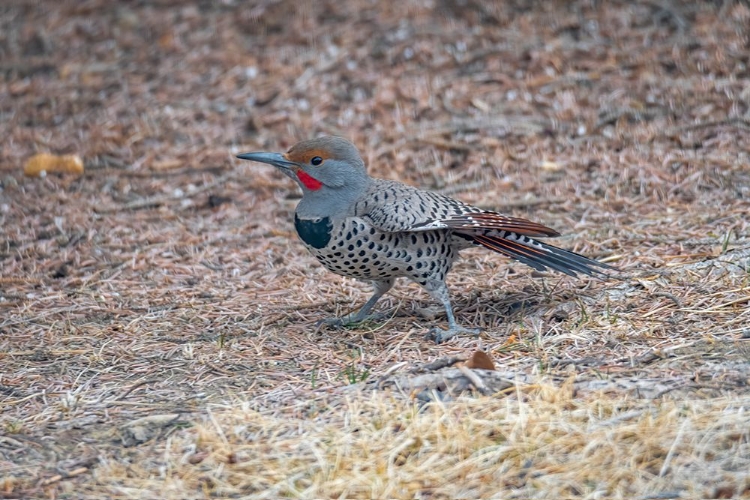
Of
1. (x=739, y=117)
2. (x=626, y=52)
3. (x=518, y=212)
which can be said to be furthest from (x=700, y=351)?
(x=626, y=52)

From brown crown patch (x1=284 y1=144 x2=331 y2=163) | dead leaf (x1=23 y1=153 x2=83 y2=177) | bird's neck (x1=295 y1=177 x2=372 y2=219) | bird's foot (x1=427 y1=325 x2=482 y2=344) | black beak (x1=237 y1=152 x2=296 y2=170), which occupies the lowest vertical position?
dead leaf (x1=23 y1=153 x2=83 y2=177)

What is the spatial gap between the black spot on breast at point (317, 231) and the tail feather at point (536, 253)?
66 centimetres

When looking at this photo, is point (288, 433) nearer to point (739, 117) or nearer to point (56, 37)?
point (739, 117)

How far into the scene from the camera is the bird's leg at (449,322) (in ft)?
13.7

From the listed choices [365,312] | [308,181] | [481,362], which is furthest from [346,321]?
A: [481,362]

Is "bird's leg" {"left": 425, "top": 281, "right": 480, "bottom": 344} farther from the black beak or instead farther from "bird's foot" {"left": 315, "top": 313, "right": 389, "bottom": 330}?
the black beak

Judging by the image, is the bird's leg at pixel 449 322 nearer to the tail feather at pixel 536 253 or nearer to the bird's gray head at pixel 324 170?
the tail feather at pixel 536 253

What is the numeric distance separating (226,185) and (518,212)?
1.99 metres

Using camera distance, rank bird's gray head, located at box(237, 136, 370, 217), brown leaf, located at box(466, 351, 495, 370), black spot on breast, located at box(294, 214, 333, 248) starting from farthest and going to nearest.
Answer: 1. bird's gray head, located at box(237, 136, 370, 217)
2. black spot on breast, located at box(294, 214, 333, 248)
3. brown leaf, located at box(466, 351, 495, 370)

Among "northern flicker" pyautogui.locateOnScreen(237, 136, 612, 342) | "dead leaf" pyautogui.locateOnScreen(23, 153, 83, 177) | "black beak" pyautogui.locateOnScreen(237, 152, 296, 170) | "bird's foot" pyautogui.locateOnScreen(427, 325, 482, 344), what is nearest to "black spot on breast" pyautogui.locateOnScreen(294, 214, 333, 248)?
"northern flicker" pyautogui.locateOnScreen(237, 136, 612, 342)

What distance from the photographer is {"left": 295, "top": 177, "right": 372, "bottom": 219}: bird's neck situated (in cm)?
434

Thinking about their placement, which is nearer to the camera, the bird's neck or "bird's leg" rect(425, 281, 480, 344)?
"bird's leg" rect(425, 281, 480, 344)

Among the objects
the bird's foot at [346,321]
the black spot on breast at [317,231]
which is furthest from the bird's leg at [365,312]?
the black spot on breast at [317,231]

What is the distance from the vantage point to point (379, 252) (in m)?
4.27
